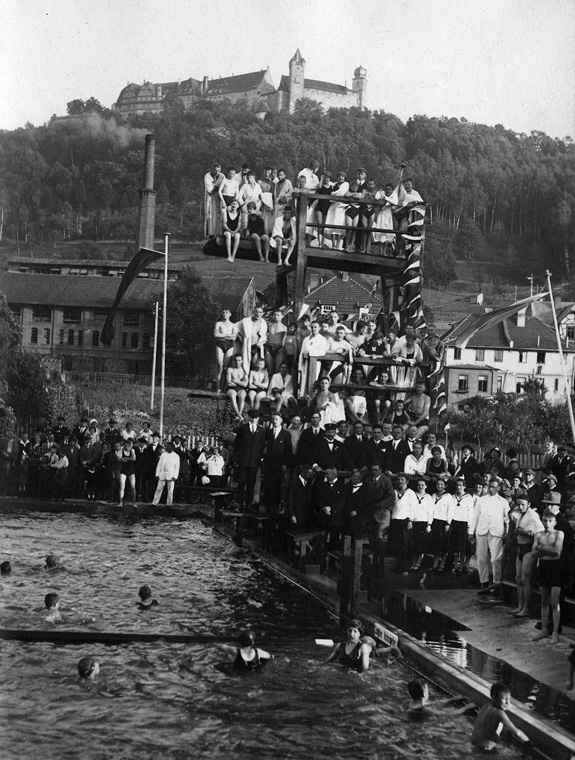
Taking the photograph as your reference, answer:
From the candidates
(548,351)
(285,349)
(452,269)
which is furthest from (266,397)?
(452,269)

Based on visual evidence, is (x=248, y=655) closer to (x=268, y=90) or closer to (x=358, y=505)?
(x=358, y=505)

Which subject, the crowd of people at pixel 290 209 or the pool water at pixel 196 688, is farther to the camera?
the crowd of people at pixel 290 209

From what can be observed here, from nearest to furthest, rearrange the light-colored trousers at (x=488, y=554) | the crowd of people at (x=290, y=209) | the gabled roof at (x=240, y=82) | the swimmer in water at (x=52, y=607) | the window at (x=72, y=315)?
the swimmer in water at (x=52, y=607) < the light-colored trousers at (x=488, y=554) < the crowd of people at (x=290, y=209) < the window at (x=72, y=315) < the gabled roof at (x=240, y=82)

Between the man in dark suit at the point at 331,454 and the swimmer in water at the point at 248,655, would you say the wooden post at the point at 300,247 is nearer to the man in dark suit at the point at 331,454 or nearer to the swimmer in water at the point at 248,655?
the man in dark suit at the point at 331,454

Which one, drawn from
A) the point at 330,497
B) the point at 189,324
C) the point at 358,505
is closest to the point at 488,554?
the point at 358,505

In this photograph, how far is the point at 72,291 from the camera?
70625 mm

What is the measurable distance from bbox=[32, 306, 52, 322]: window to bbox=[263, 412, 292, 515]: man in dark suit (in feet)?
170

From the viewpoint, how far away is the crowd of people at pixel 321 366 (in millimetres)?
19781

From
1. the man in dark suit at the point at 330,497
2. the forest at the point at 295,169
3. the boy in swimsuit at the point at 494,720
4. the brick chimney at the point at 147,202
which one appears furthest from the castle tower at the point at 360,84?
the boy in swimsuit at the point at 494,720

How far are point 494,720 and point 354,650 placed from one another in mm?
3089

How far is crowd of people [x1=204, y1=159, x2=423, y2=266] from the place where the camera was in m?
20.9

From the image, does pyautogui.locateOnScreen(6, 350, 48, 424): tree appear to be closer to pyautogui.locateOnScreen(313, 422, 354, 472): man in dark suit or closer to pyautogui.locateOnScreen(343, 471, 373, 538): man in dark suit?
pyautogui.locateOnScreen(313, 422, 354, 472): man in dark suit

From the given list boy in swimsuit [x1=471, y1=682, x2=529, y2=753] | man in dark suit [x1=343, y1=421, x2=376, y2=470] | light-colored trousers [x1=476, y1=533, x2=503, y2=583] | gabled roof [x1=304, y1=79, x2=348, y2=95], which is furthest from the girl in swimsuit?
gabled roof [x1=304, y1=79, x2=348, y2=95]

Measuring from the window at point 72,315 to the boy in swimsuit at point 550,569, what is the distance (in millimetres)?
59069
